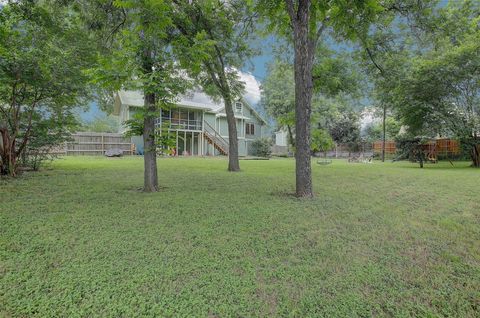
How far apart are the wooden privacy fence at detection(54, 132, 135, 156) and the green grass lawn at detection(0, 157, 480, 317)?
17.5m

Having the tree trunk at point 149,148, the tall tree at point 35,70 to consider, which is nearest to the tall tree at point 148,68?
the tree trunk at point 149,148

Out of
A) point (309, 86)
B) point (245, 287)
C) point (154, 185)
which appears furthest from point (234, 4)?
point (245, 287)

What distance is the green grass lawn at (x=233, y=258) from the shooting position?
1968mm

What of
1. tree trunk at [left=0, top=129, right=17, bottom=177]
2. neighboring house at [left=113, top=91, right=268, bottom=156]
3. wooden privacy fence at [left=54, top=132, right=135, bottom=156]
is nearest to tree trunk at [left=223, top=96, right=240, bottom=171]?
tree trunk at [left=0, top=129, right=17, bottom=177]

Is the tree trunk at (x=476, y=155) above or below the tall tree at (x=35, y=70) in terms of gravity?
below

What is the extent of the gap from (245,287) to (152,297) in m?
0.72

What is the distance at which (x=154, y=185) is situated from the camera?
5.51 metres

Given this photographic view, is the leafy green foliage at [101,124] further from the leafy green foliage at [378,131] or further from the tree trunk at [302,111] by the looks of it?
the tree trunk at [302,111]

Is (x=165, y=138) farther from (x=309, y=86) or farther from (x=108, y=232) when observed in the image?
(x=309, y=86)

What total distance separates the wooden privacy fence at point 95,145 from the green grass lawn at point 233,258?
57.3 ft

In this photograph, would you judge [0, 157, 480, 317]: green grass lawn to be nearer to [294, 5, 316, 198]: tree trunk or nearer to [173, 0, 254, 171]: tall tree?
[294, 5, 316, 198]: tree trunk

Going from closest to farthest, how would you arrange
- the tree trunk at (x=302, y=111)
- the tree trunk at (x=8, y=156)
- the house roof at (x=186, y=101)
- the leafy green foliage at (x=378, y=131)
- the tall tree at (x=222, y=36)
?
the tree trunk at (x=302, y=111) < the tree trunk at (x=8, y=156) < the tall tree at (x=222, y=36) < the house roof at (x=186, y=101) < the leafy green foliage at (x=378, y=131)

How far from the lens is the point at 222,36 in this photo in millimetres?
9344

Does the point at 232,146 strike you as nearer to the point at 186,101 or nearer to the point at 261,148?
the point at 186,101
